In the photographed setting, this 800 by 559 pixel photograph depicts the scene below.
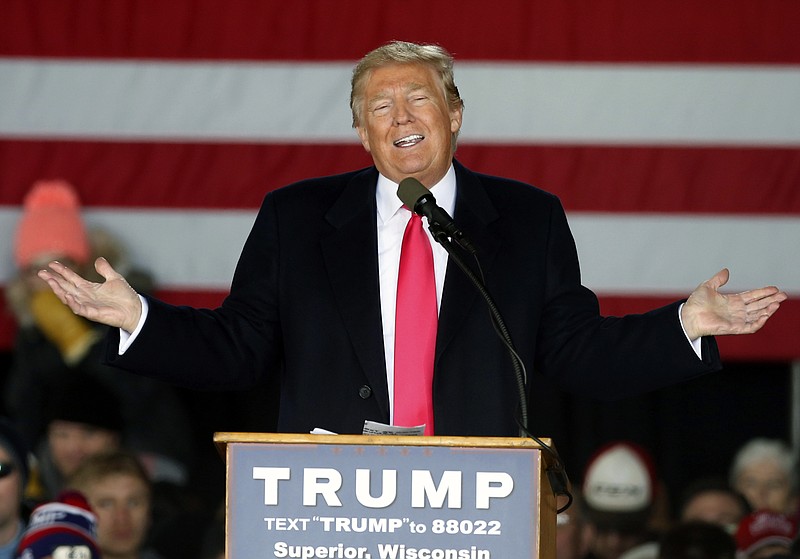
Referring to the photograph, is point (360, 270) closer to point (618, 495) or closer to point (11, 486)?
point (11, 486)

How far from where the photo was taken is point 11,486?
375cm

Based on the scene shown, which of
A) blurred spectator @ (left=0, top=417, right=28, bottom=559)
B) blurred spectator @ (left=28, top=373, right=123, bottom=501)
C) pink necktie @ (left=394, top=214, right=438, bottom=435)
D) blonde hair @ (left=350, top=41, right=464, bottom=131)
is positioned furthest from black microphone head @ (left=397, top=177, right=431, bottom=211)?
blurred spectator @ (left=28, top=373, right=123, bottom=501)

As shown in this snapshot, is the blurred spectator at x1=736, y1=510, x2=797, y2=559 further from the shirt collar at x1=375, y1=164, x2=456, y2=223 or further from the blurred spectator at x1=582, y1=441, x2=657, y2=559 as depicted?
the shirt collar at x1=375, y1=164, x2=456, y2=223

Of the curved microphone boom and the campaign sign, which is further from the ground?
the curved microphone boom

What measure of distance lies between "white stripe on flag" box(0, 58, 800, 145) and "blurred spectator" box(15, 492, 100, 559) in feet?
4.98

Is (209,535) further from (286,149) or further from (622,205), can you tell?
(622,205)

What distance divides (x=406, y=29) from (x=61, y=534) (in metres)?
1.97

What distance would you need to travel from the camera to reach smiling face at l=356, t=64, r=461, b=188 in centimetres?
237

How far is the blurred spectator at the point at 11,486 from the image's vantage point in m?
3.69

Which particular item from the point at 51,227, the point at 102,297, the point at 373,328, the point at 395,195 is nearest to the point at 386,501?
the point at 373,328

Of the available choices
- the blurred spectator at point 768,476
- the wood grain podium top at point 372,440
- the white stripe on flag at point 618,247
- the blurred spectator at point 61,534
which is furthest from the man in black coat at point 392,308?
the blurred spectator at point 768,476

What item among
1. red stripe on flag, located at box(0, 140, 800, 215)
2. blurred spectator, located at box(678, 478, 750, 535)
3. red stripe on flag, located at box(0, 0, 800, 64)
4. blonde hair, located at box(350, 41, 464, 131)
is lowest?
blurred spectator, located at box(678, 478, 750, 535)

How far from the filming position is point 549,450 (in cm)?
187

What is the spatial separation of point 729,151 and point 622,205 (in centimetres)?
36
